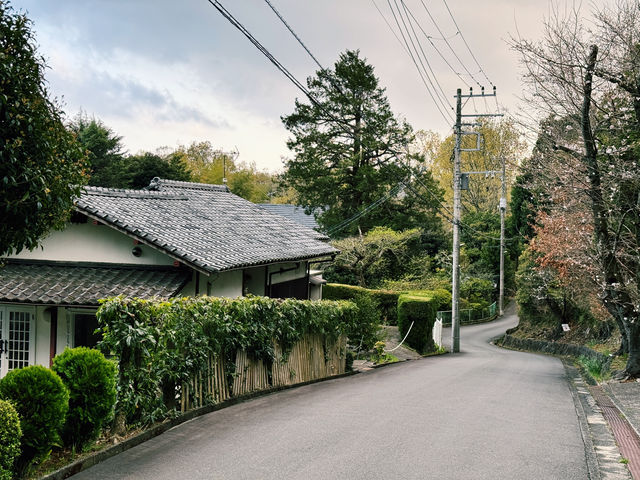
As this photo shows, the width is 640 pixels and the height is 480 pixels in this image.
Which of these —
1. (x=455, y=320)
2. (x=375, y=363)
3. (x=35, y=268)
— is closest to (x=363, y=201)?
(x=455, y=320)

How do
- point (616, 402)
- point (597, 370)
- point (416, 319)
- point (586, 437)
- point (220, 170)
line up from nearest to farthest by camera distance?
point (586, 437) → point (616, 402) → point (597, 370) → point (416, 319) → point (220, 170)

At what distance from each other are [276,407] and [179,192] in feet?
38.1

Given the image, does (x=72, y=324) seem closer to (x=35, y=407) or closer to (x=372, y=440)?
(x=35, y=407)

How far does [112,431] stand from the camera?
759 cm

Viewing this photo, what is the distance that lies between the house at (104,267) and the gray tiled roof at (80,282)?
0.02 metres

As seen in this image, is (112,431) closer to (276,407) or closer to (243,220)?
(276,407)

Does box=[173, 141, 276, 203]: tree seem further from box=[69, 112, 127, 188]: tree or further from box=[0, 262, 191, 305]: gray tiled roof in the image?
box=[0, 262, 191, 305]: gray tiled roof

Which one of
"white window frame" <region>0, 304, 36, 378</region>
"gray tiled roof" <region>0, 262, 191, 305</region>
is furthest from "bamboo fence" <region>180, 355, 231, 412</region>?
"white window frame" <region>0, 304, 36, 378</region>

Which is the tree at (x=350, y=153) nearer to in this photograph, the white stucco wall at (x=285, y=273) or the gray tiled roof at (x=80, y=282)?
the white stucco wall at (x=285, y=273)

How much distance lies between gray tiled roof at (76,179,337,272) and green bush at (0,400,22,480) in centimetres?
746

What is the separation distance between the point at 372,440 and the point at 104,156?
3723cm

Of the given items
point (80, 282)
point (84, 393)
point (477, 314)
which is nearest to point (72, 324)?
point (80, 282)

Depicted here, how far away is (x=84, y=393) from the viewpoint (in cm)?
676

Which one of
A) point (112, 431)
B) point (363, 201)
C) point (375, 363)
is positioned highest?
point (363, 201)
